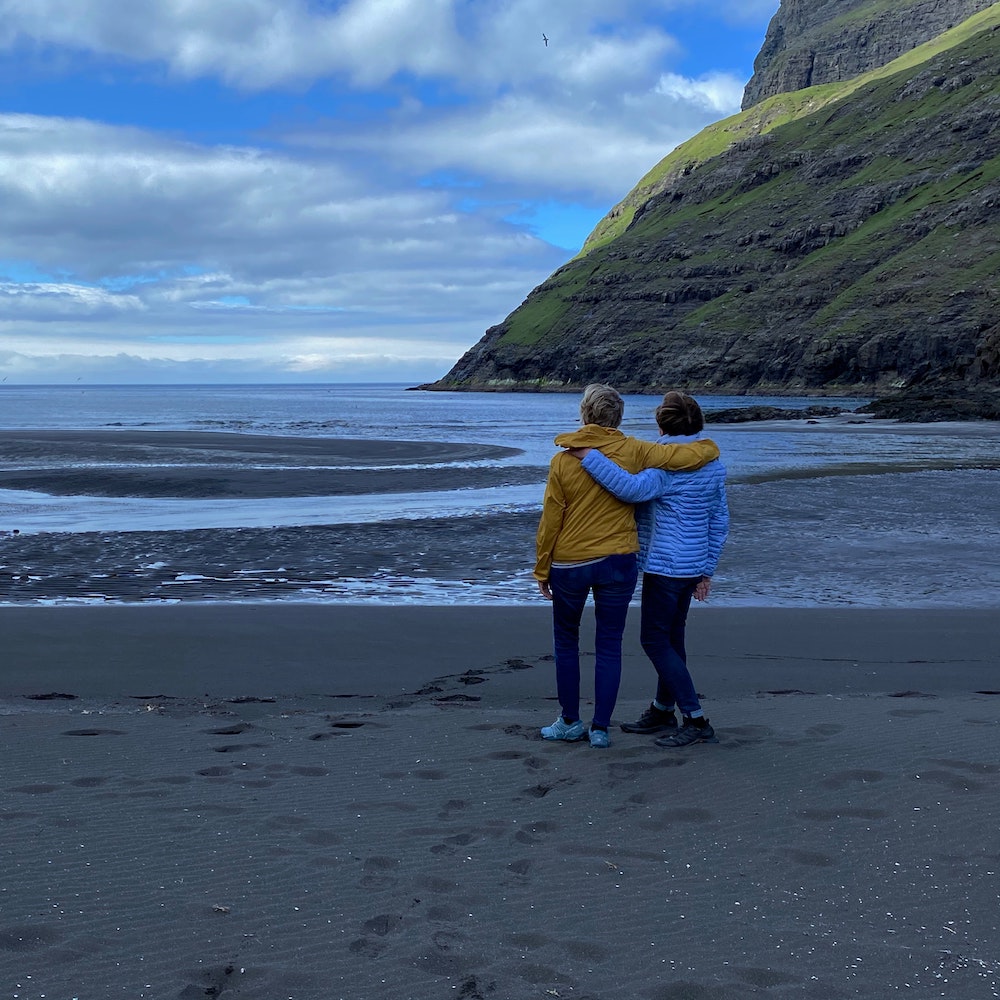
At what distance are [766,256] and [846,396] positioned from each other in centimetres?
5606

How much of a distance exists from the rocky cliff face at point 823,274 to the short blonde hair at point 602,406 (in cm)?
11671

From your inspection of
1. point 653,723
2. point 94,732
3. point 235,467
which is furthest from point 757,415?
point 94,732

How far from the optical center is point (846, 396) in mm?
122375

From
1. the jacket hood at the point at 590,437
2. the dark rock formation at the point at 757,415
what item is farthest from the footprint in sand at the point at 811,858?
the dark rock formation at the point at 757,415

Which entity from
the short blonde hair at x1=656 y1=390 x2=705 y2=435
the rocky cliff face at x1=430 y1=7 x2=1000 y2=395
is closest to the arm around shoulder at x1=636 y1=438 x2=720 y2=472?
the short blonde hair at x1=656 y1=390 x2=705 y2=435

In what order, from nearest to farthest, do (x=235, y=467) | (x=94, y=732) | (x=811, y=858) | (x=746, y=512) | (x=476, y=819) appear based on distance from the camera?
(x=811, y=858) → (x=476, y=819) → (x=94, y=732) → (x=746, y=512) → (x=235, y=467)

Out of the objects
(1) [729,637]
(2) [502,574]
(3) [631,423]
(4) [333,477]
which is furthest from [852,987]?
(3) [631,423]

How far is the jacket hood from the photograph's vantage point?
666cm

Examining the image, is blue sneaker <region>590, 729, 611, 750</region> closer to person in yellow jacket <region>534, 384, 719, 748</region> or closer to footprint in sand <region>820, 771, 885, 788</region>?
person in yellow jacket <region>534, 384, 719, 748</region>

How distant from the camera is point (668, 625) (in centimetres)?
707

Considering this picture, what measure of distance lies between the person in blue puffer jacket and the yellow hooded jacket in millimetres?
96

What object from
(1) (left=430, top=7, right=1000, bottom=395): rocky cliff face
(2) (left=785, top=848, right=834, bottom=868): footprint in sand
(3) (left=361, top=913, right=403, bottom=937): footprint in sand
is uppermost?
(1) (left=430, top=7, right=1000, bottom=395): rocky cliff face

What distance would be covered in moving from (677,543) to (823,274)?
156 meters

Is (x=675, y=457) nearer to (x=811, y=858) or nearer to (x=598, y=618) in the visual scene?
(x=598, y=618)
